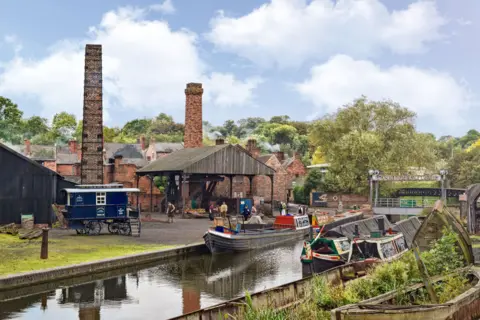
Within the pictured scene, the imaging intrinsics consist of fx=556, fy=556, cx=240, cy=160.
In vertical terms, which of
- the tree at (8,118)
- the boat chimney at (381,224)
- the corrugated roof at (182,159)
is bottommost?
the boat chimney at (381,224)

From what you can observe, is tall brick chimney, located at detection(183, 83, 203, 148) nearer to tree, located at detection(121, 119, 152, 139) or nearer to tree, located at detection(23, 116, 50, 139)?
tree, located at detection(23, 116, 50, 139)

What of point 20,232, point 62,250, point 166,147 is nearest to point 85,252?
point 62,250

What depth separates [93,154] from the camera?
42.1m

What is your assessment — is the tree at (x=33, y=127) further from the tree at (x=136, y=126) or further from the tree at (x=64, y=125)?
the tree at (x=136, y=126)

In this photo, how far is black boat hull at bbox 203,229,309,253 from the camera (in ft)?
95.0

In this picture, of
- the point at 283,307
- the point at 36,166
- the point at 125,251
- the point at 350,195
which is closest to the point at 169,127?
the point at 350,195

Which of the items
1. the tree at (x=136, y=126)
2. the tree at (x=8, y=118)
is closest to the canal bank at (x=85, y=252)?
the tree at (x=8, y=118)

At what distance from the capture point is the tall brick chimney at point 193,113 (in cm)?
5806

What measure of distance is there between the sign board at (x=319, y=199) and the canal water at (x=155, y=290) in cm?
3210

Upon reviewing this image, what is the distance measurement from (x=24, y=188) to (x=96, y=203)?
4.92 meters

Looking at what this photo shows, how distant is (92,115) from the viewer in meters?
41.8

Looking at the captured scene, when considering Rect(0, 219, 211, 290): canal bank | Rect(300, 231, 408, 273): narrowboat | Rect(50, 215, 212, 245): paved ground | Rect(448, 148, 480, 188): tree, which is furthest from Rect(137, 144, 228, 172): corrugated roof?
Rect(448, 148, 480, 188): tree

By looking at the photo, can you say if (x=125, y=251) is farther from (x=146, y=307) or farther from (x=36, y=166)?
(x=36, y=166)

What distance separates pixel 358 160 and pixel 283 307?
44.1 metres
